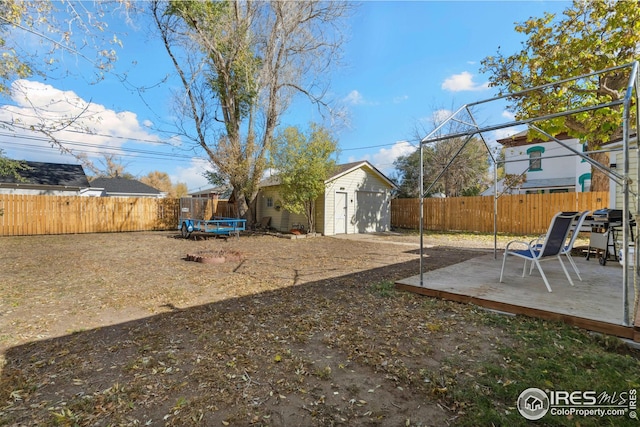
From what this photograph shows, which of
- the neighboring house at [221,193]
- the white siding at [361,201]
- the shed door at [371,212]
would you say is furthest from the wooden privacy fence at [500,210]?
the neighboring house at [221,193]

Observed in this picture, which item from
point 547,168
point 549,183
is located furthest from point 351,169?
point 547,168

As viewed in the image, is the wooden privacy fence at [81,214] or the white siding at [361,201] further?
the white siding at [361,201]

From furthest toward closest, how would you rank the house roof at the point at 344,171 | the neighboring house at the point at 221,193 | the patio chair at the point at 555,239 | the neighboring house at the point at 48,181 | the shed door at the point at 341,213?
1. the neighboring house at the point at 221,193
2. the neighboring house at the point at 48,181
3. the shed door at the point at 341,213
4. the house roof at the point at 344,171
5. the patio chair at the point at 555,239

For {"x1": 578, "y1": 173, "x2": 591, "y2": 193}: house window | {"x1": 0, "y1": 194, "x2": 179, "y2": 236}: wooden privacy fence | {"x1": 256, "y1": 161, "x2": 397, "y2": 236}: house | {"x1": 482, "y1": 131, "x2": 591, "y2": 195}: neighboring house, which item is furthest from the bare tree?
{"x1": 578, "y1": 173, "x2": 591, "y2": 193}: house window

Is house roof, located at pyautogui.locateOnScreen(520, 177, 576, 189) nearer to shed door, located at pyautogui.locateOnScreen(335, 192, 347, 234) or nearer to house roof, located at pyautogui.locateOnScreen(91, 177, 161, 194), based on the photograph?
shed door, located at pyautogui.locateOnScreen(335, 192, 347, 234)

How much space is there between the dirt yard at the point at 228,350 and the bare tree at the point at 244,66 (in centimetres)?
951

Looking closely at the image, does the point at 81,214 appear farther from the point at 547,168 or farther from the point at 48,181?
the point at 547,168

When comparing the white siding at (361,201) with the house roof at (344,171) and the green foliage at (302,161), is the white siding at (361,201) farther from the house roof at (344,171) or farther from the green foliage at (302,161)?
the green foliage at (302,161)

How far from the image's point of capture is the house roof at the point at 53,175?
16.7 metres

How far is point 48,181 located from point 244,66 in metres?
13.9

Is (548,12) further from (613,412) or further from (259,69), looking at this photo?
(259,69)

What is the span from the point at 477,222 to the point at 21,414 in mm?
16327

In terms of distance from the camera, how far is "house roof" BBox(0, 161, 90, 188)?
16.7 m

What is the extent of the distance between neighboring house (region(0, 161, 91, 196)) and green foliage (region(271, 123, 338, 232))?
46.7 feet
